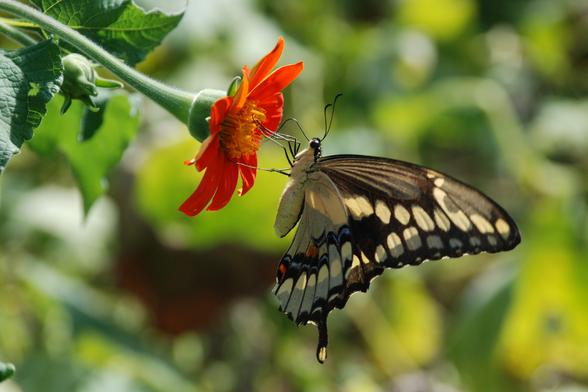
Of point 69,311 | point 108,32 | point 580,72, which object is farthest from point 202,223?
point 580,72

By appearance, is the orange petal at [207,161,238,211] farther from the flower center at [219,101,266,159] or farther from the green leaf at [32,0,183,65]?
the green leaf at [32,0,183,65]

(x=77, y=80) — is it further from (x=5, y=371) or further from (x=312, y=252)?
(x=312, y=252)

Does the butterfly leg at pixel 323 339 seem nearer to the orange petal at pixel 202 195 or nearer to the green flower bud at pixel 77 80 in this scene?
the orange petal at pixel 202 195

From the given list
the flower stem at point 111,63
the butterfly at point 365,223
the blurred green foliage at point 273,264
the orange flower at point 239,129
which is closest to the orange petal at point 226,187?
the orange flower at point 239,129

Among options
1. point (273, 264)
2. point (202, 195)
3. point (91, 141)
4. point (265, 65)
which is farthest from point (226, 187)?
point (273, 264)

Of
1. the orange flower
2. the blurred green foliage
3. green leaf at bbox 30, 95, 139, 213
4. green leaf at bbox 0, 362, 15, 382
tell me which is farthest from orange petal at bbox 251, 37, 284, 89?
the blurred green foliage
